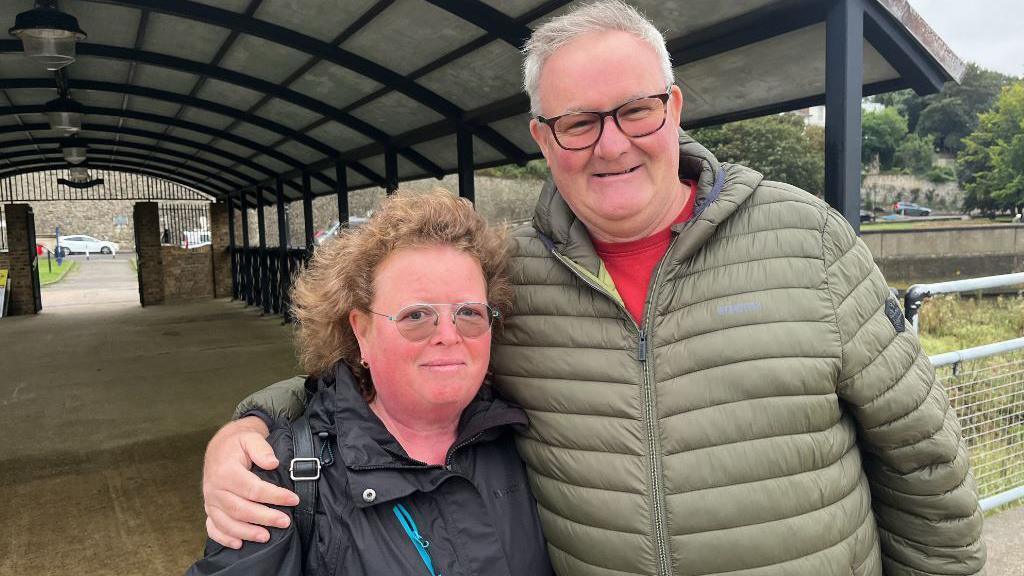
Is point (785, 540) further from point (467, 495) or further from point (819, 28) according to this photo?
point (819, 28)

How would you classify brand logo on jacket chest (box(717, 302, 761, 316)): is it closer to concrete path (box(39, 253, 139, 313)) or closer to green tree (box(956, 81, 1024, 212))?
concrete path (box(39, 253, 139, 313))

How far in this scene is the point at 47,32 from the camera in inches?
171

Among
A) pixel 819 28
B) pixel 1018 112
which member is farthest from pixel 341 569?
pixel 1018 112

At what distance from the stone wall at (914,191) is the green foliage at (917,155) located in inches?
61.8

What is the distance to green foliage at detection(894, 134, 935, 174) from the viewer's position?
1949 inches

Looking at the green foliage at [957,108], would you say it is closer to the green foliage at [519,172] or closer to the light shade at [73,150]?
the green foliage at [519,172]

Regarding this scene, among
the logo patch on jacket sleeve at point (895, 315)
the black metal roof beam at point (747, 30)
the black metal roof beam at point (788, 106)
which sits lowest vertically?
the logo patch on jacket sleeve at point (895, 315)

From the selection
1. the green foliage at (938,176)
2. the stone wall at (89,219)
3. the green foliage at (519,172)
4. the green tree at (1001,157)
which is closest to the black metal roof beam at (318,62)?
the green foliage at (519,172)

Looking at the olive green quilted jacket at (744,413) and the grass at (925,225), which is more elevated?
the grass at (925,225)

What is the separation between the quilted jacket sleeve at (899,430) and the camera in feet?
4.37

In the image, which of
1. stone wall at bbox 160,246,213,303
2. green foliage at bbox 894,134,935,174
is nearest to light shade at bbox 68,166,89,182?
stone wall at bbox 160,246,213,303

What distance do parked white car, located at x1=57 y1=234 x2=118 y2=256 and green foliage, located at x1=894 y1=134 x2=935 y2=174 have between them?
51.4m

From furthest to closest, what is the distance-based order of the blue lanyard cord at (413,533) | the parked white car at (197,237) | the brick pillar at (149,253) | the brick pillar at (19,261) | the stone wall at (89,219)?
the stone wall at (89,219) < the parked white car at (197,237) < the brick pillar at (149,253) < the brick pillar at (19,261) < the blue lanyard cord at (413,533)

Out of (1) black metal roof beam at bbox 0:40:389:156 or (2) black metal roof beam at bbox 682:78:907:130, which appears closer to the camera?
(2) black metal roof beam at bbox 682:78:907:130
